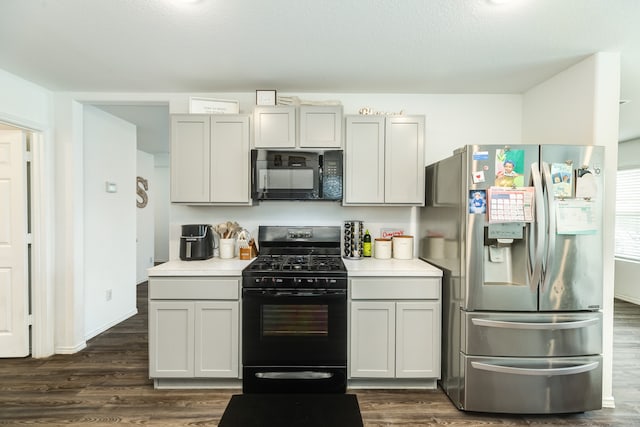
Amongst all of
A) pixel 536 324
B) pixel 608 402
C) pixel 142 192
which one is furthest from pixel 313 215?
pixel 142 192

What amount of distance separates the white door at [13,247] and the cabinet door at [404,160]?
10.5 ft

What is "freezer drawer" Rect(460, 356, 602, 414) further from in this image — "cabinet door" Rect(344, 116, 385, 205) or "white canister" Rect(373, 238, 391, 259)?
"cabinet door" Rect(344, 116, 385, 205)

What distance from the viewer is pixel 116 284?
3.56 metres

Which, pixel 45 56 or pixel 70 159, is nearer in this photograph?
pixel 45 56

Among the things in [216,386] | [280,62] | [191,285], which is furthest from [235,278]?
[280,62]

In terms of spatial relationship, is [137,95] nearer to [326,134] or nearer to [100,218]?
[100,218]

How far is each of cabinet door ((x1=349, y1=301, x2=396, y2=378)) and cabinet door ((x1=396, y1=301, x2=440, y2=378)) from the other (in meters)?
0.06

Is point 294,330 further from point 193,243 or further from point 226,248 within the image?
point 193,243

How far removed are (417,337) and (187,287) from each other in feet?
5.65

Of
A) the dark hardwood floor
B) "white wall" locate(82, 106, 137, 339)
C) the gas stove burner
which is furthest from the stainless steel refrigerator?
"white wall" locate(82, 106, 137, 339)

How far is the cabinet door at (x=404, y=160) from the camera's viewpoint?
99.0 inches

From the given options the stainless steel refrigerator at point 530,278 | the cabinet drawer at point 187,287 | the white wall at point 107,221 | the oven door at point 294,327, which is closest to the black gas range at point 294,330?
the oven door at point 294,327

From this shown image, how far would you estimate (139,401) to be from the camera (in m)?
2.16

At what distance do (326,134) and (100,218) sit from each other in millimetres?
2641
